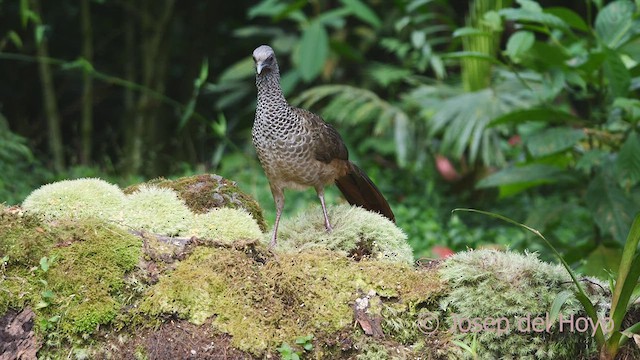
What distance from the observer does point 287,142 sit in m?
3.70

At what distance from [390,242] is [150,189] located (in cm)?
110

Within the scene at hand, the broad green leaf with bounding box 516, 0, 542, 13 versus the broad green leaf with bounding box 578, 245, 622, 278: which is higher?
the broad green leaf with bounding box 516, 0, 542, 13

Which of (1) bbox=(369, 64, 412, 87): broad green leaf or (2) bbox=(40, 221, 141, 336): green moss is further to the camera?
(1) bbox=(369, 64, 412, 87): broad green leaf

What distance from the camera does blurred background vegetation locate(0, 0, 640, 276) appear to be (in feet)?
15.6

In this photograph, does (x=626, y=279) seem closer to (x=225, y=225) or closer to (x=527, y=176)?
(x=225, y=225)

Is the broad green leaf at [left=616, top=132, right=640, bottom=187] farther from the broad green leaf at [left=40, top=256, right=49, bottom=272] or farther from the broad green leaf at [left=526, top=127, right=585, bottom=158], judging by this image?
the broad green leaf at [left=40, top=256, right=49, bottom=272]

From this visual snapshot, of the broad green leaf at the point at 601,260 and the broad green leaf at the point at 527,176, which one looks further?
the broad green leaf at the point at 527,176

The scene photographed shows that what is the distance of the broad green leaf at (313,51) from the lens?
7.38 m

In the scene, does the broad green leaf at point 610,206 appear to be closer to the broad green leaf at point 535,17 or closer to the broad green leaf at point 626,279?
the broad green leaf at point 535,17

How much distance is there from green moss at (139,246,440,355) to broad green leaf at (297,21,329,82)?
4456 mm

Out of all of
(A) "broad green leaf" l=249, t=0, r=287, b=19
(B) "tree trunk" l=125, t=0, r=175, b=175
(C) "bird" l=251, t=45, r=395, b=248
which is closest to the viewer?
(C) "bird" l=251, t=45, r=395, b=248

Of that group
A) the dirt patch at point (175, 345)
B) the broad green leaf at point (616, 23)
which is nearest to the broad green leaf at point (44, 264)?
the dirt patch at point (175, 345)

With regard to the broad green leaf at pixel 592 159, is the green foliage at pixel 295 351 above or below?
above

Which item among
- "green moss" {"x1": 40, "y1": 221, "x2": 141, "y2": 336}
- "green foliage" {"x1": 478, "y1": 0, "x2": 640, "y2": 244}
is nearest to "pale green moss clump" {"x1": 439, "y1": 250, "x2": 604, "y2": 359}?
"green moss" {"x1": 40, "y1": 221, "x2": 141, "y2": 336}
